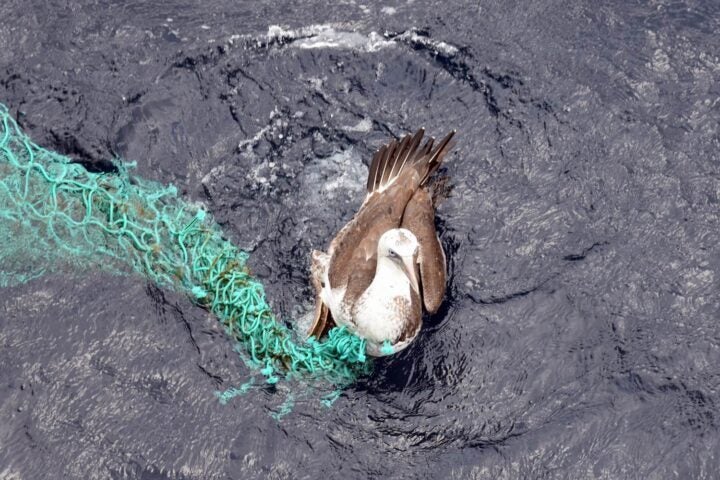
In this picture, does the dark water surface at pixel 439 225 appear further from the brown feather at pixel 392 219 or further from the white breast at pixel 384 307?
the white breast at pixel 384 307

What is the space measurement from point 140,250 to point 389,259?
6.84ft

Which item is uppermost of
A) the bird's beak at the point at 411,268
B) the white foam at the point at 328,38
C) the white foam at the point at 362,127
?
the white foam at the point at 328,38

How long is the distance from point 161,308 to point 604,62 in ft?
17.4

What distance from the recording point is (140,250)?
703 cm

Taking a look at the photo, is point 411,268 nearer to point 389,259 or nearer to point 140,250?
point 389,259

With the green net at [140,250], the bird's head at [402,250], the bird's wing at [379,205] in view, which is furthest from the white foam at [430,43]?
the green net at [140,250]

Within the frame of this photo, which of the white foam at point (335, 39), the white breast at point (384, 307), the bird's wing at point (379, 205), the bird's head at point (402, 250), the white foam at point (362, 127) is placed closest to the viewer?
the bird's head at point (402, 250)

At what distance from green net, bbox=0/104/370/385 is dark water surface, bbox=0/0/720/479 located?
21 cm

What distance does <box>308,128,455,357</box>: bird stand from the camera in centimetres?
700

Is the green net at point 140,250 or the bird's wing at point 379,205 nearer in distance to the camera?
the green net at point 140,250

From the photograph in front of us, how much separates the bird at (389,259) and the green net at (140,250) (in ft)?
0.96

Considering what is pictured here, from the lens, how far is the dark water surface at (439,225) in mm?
6922

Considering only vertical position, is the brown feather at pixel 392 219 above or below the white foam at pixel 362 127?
below

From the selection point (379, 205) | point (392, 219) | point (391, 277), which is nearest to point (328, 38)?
point (379, 205)
